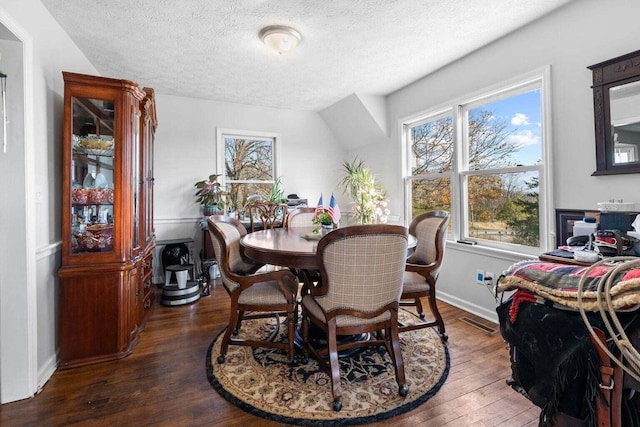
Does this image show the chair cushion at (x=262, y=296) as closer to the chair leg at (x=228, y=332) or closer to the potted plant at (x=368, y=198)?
the chair leg at (x=228, y=332)

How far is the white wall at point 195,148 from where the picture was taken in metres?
4.09

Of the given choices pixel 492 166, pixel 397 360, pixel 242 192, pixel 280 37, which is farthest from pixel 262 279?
pixel 242 192

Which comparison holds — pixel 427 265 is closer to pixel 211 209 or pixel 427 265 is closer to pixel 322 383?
pixel 322 383

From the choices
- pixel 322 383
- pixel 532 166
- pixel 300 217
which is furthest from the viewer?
pixel 300 217

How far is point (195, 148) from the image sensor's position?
425 cm

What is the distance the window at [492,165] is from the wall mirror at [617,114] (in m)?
0.38

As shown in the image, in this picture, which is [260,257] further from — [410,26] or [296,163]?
[296,163]

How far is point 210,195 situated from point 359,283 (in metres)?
2.99

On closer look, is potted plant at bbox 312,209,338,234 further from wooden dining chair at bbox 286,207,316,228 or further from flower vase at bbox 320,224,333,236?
wooden dining chair at bbox 286,207,316,228

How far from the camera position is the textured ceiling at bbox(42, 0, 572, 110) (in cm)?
221

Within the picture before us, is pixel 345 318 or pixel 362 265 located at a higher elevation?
pixel 362 265

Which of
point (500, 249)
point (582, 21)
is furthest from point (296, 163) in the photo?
point (582, 21)

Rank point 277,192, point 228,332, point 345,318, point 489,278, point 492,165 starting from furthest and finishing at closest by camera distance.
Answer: point 277,192 < point 492,165 < point 489,278 < point 228,332 < point 345,318

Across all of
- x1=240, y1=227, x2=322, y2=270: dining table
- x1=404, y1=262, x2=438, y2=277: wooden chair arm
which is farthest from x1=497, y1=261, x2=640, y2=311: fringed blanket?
x1=404, y1=262, x2=438, y2=277: wooden chair arm
